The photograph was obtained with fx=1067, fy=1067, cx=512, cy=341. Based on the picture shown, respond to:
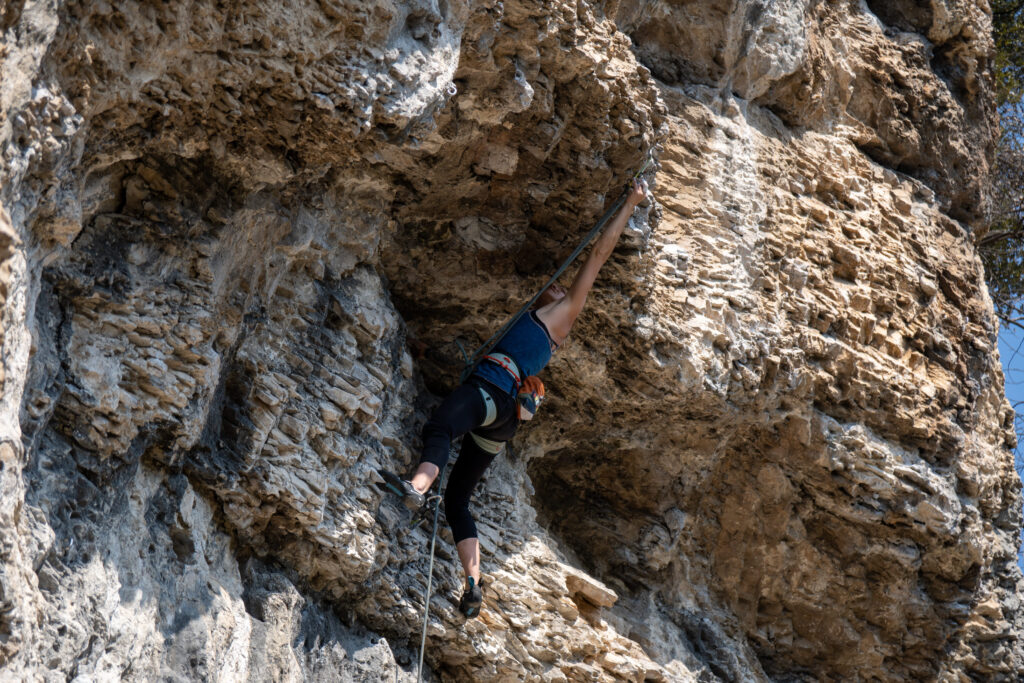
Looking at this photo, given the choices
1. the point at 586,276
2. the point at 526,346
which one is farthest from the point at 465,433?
the point at 586,276

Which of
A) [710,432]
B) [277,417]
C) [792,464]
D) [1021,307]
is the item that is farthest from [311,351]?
[1021,307]

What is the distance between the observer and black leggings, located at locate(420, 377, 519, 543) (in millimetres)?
4715

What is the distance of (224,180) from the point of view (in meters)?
4.03

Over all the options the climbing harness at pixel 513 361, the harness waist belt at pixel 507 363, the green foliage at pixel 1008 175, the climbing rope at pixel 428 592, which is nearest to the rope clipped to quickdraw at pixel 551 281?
the climbing harness at pixel 513 361

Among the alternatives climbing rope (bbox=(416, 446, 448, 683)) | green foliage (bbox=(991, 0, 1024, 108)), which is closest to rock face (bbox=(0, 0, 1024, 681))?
climbing rope (bbox=(416, 446, 448, 683))

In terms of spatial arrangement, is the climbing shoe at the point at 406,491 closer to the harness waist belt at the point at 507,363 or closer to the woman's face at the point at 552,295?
the harness waist belt at the point at 507,363

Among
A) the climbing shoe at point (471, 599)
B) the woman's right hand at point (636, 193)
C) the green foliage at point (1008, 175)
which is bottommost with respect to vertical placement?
the climbing shoe at point (471, 599)

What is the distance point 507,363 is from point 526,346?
0.43 feet

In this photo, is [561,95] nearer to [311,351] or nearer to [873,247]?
[311,351]

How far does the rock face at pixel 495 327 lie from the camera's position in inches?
139

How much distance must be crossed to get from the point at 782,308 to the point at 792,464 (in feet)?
3.09

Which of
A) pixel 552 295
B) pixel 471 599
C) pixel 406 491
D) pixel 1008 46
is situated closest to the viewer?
pixel 406 491

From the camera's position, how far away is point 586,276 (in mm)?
5090

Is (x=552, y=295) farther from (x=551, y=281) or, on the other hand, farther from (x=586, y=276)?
(x=586, y=276)
